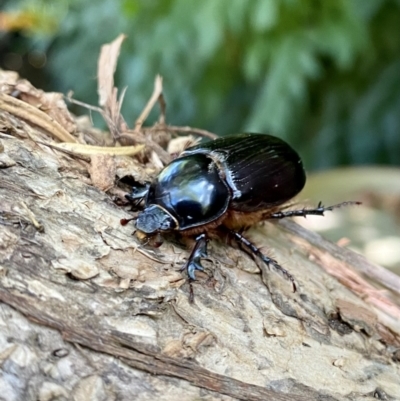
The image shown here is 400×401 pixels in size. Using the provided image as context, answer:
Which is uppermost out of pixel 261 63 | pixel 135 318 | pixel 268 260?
pixel 261 63

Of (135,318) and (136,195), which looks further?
(136,195)

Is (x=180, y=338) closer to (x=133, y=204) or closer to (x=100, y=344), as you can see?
(x=100, y=344)

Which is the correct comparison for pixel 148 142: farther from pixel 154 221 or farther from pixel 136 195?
pixel 154 221

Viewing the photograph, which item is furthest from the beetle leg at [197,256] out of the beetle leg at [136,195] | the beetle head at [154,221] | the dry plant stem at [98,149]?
the dry plant stem at [98,149]

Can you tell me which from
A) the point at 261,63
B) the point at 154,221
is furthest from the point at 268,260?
the point at 261,63

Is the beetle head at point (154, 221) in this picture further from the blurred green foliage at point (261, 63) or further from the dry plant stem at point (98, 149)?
the blurred green foliage at point (261, 63)
